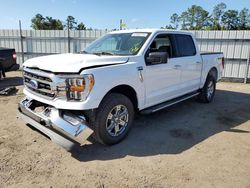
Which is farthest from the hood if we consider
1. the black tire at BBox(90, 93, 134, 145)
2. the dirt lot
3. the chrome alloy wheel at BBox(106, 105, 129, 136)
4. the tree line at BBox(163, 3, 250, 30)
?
the tree line at BBox(163, 3, 250, 30)

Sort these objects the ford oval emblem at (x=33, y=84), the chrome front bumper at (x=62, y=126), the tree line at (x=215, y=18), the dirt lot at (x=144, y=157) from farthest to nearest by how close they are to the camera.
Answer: the tree line at (x=215, y=18) < the ford oval emblem at (x=33, y=84) < the chrome front bumper at (x=62, y=126) < the dirt lot at (x=144, y=157)

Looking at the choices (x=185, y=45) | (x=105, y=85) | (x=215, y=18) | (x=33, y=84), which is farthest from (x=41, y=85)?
(x=215, y=18)

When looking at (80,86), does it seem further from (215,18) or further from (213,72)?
(215,18)

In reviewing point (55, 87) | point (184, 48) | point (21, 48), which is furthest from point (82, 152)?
point (21, 48)

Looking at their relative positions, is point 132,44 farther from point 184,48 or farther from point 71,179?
point 71,179

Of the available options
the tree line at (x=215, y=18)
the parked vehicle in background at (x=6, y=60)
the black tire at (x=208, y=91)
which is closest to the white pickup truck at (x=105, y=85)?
the black tire at (x=208, y=91)

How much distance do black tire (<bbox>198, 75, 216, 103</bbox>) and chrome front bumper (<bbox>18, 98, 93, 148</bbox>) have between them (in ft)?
14.2

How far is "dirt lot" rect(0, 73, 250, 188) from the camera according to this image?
3.10 meters

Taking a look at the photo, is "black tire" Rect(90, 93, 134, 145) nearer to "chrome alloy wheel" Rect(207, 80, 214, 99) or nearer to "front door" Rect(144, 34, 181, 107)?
"front door" Rect(144, 34, 181, 107)

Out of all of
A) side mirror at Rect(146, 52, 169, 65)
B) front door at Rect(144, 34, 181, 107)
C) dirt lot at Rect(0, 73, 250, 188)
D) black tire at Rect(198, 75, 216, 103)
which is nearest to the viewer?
dirt lot at Rect(0, 73, 250, 188)

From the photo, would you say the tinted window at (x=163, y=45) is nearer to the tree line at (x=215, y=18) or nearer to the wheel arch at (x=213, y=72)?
the wheel arch at (x=213, y=72)

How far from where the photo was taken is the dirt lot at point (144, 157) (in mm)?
3100

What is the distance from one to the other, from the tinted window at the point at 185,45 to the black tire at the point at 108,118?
82.2 inches

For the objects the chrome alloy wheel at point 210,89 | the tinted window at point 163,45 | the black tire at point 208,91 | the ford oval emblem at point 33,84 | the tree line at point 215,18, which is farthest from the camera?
the tree line at point 215,18
